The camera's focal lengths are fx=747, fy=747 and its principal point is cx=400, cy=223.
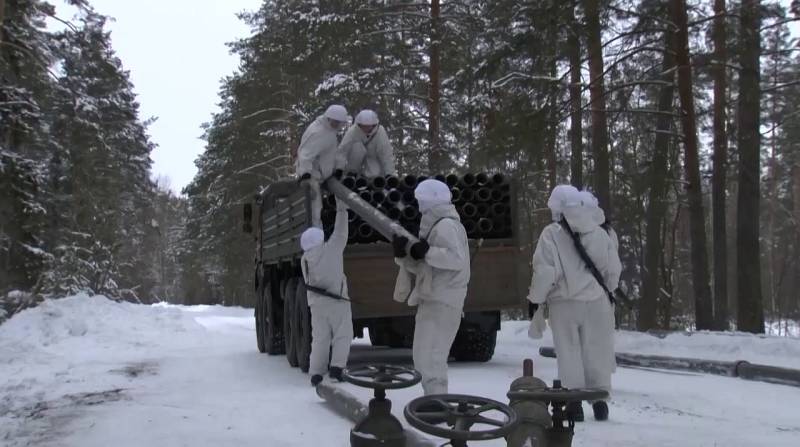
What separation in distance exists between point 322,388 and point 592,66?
40.6 feet

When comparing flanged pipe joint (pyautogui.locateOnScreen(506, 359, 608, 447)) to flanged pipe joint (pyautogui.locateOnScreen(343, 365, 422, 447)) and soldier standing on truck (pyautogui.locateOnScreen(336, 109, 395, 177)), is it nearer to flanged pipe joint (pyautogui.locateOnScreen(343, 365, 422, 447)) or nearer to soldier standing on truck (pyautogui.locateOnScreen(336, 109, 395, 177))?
flanged pipe joint (pyautogui.locateOnScreen(343, 365, 422, 447))

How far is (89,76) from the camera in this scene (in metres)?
33.9

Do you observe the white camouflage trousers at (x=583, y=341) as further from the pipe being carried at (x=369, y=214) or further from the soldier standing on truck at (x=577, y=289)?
the pipe being carried at (x=369, y=214)

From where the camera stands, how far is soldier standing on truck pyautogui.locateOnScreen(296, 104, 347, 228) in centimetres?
902

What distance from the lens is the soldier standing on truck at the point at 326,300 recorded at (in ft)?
26.9

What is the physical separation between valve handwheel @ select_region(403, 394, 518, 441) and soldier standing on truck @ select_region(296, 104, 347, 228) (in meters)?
5.34

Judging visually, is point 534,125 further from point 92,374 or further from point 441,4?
point 92,374

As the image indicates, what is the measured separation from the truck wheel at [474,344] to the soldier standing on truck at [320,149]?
2932 mm

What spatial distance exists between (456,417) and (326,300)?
4.78 m

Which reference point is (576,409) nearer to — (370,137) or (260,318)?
(370,137)

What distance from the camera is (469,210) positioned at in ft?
30.8

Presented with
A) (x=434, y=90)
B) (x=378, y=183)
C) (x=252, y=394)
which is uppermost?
(x=434, y=90)

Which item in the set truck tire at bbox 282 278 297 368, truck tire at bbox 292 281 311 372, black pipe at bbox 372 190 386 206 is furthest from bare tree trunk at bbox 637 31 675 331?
truck tire at bbox 292 281 311 372

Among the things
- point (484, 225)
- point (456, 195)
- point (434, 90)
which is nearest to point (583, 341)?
point (484, 225)
